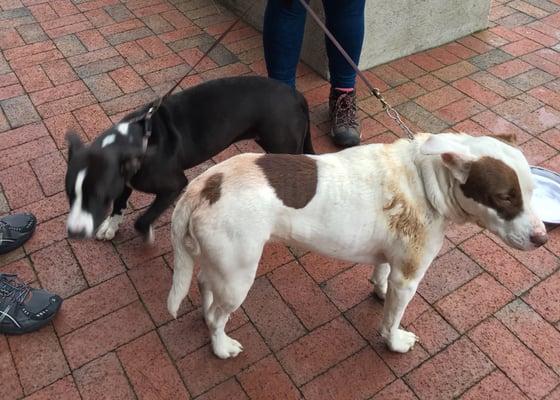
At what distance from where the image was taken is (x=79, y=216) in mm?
2102

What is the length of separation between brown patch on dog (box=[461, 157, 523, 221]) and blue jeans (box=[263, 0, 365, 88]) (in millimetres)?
1979

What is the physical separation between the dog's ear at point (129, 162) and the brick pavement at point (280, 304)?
0.70 metres

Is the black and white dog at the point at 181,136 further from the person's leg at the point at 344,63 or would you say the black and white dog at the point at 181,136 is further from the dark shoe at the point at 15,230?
the person's leg at the point at 344,63

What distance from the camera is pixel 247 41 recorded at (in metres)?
4.85

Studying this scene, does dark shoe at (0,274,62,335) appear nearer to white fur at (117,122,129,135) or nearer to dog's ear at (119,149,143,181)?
dog's ear at (119,149,143,181)

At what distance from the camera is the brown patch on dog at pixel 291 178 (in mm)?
1910

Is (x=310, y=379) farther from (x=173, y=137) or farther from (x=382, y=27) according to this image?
(x=382, y=27)

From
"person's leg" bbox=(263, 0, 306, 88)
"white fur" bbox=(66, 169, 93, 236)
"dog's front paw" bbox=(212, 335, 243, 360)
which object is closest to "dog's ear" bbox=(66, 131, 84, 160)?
"white fur" bbox=(66, 169, 93, 236)

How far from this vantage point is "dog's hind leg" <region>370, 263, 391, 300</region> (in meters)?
2.55

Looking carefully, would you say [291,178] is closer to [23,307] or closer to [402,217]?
[402,217]

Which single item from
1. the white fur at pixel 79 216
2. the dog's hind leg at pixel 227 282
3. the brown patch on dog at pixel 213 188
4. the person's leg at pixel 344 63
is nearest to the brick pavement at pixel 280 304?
the person's leg at pixel 344 63

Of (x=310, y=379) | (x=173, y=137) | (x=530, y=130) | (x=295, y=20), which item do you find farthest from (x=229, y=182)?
(x=530, y=130)

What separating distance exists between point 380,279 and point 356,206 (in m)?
0.80

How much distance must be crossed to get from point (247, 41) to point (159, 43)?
82 cm
